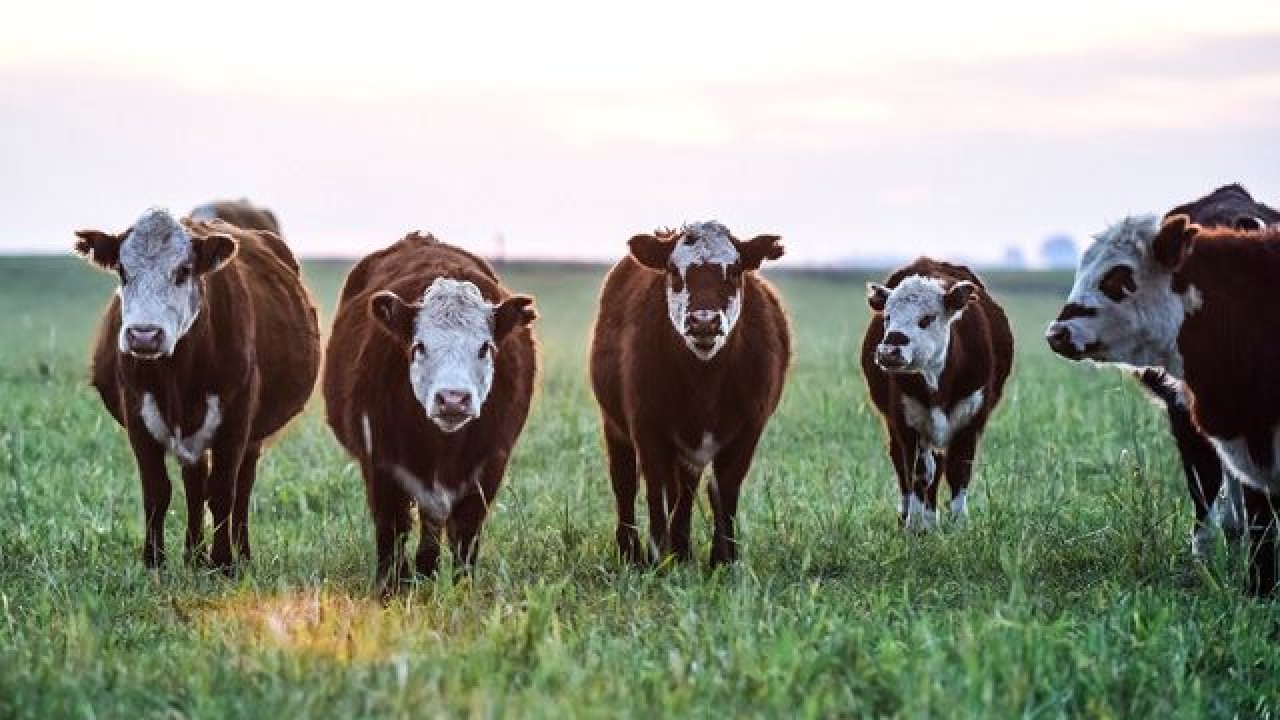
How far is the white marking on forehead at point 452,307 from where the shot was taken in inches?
319

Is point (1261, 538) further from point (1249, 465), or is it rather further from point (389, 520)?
point (389, 520)

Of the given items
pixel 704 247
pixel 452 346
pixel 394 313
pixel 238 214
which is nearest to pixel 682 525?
pixel 704 247

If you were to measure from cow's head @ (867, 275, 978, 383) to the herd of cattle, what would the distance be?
0.05 feet

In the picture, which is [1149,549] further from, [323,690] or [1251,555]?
[323,690]

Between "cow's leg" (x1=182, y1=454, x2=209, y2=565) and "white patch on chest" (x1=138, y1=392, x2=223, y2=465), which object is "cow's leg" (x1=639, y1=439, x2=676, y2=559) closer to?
"white patch on chest" (x1=138, y1=392, x2=223, y2=465)

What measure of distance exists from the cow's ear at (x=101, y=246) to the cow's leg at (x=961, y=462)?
5422 millimetres

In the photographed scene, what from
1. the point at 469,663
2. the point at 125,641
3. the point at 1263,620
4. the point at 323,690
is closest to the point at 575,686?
the point at 469,663

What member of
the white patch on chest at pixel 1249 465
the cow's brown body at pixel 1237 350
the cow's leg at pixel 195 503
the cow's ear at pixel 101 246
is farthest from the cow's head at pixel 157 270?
the white patch on chest at pixel 1249 465

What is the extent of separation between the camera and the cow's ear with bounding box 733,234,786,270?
9.20 m

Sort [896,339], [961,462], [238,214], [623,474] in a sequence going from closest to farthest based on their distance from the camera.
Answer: [623,474] < [896,339] < [961,462] < [238,214]

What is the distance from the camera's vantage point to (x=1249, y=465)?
27.5 ft

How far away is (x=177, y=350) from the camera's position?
30.1 feet

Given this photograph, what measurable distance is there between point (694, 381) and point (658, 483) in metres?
0.57

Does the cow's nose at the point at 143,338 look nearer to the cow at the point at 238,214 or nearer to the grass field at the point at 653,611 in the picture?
the grass field at the point at 653,611
